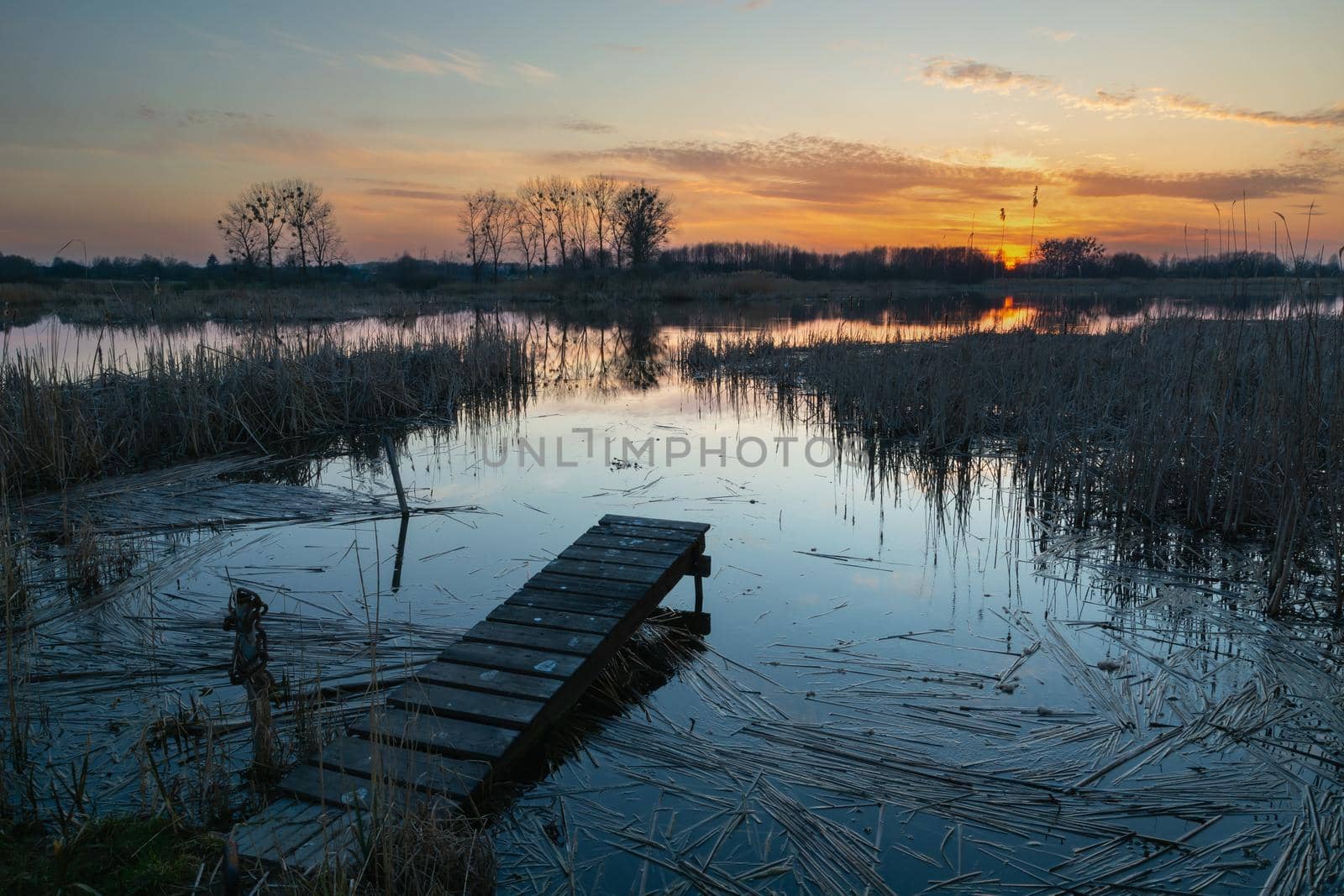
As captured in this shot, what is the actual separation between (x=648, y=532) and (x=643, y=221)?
45.6 m

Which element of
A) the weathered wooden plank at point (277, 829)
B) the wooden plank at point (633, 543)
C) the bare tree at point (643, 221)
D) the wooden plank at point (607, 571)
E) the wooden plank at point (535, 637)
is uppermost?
the bare tree at point (643, 221)

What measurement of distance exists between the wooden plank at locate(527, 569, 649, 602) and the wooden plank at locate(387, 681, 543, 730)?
3.25ft

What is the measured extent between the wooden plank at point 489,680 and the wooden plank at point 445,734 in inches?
8.1

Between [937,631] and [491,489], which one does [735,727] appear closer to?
[937,631]

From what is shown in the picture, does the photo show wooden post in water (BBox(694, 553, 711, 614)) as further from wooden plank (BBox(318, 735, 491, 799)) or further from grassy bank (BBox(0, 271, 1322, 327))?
grassy bank (BBox(0, 271, 1322, 327))

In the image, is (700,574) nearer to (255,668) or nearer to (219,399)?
(255,668)

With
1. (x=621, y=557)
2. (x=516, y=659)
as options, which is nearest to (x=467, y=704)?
(x=516, y=659)

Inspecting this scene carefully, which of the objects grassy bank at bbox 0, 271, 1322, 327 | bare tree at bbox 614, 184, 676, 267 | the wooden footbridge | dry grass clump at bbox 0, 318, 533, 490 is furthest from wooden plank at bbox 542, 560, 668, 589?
bare tree at bbox 614, 184, 676, 267

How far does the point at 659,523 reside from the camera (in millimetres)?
4898

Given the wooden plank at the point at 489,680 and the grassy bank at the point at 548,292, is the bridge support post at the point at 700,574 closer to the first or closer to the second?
the wooden plank at the point at 489,680

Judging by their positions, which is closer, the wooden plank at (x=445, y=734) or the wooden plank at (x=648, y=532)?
the wooden plank at (x=445, y=734)

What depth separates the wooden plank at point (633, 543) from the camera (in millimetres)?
4430

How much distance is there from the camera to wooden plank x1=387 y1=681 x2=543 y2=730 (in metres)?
2.78

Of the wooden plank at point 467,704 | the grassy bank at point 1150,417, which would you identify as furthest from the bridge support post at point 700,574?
the grassy bank at point 1150,417
